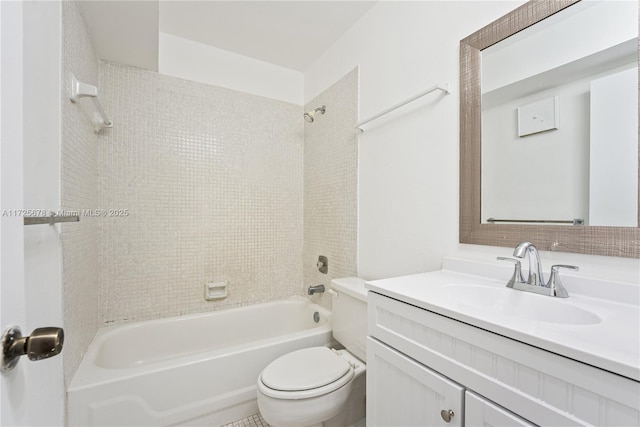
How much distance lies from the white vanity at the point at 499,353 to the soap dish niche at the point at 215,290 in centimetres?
143

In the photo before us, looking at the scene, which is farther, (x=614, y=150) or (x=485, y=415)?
(x=614, y=150)

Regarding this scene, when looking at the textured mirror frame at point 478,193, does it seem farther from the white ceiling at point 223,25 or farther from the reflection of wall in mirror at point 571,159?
the white ceiling at point 223,25

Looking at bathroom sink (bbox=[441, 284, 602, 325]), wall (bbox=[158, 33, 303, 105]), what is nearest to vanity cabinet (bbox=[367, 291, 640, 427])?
bathroom sink (bbox=[441, 284, 602, 325])

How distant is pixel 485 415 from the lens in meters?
0.65

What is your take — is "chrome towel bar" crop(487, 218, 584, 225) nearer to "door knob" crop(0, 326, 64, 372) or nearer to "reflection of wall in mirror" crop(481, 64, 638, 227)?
"reflection of wall in mirror" crop(481, 64, 638, 227)

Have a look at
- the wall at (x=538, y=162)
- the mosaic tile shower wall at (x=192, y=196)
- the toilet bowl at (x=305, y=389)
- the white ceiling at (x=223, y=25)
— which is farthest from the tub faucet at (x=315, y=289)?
the white ceiling at (x=223, y=25)

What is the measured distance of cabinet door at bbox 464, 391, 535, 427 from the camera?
60 cm

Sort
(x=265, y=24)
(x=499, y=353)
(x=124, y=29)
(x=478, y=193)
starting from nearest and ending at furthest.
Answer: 1. (x=499, y=353)
2. (x=478, y=193)
3. (x=124, y=29)
4. (x=265, y=24)

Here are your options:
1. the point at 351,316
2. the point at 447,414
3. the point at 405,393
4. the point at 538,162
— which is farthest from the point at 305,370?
the point at 538,162

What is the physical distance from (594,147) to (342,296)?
1.23m

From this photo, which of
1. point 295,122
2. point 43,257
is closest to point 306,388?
point 43,257

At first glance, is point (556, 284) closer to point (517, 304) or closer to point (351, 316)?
point (517, 304)

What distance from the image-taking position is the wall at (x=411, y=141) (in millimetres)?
1219

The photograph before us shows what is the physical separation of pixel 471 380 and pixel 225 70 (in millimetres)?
2405
